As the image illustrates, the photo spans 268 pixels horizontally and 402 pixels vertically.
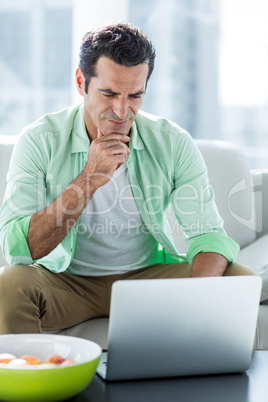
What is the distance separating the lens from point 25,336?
115cm

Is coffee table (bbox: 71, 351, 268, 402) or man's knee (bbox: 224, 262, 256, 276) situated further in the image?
man's knee (bbox: 224, 262, 256, 276)

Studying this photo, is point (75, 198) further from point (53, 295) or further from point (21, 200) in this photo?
point (53, 295)

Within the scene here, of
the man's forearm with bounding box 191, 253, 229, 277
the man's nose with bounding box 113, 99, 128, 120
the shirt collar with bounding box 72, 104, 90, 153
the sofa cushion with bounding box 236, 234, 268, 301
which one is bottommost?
the sofa cushion with bounding box 236, 234, 268, 301

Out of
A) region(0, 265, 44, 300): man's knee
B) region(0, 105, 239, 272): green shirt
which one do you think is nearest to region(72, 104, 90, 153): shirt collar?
region(0, 105, 239, 272): green shirt

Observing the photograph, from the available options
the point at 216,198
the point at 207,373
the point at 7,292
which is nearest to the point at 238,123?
the point at 216,198

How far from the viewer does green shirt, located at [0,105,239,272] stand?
1.87 m

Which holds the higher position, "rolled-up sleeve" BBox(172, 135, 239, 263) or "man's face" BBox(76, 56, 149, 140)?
"man's face" BBox(76, 56, 149, 140)

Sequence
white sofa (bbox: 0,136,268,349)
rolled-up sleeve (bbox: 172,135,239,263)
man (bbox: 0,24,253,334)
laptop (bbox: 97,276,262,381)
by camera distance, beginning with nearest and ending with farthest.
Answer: laptop (bbox: 97,276,262,381) → man (bbox: 0,24,253,334) → rolled-up sleeve (bbox: 172,135,239,263) → white sofa (bbox: 0,136,268,349)

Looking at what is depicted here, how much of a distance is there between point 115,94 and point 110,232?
0.48m

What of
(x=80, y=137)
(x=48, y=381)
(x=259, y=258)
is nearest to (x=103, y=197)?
(x=80, y=137)

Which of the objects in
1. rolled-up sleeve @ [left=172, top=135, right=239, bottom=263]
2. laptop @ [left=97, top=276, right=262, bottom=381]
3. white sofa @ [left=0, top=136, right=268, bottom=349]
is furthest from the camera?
white sofa @ [left=0, top=136, right=268, bottom=349]

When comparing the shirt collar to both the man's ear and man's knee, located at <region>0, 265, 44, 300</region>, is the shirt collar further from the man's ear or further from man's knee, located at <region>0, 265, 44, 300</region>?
man's knee, located at <region>0, 265, 44, 300</region>

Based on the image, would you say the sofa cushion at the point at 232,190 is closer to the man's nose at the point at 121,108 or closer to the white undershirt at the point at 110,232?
the white undershirt at the point at 110,232

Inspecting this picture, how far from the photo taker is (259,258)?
7.18 ft
